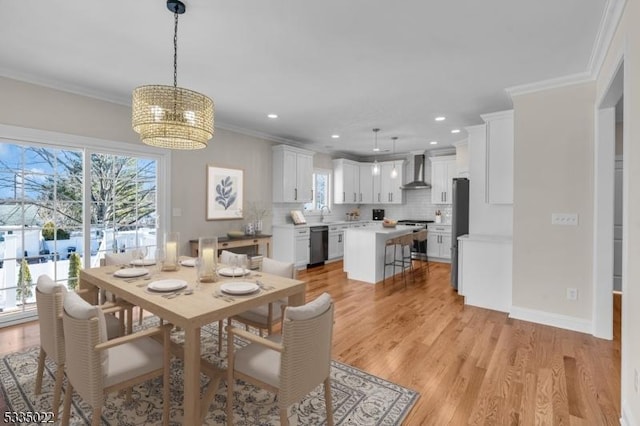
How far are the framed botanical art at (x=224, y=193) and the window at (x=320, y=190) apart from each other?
6.82ft

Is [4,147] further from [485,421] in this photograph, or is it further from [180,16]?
[485,421]

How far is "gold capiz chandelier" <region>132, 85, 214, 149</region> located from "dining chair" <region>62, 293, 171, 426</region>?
3.90 ft

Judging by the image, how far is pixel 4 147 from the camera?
3.30 meters

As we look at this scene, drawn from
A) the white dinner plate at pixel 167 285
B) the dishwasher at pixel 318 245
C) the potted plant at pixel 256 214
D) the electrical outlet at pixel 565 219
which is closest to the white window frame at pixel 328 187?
the dishwasher at pixel 318 245

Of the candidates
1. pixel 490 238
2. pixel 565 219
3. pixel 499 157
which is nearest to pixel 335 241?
pixel 490 238

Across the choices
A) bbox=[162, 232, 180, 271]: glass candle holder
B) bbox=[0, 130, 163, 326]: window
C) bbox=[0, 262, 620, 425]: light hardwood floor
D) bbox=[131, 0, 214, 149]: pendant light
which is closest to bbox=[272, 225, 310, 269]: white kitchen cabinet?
bbox=[0, 262, 620, 425]: light hardwood floor

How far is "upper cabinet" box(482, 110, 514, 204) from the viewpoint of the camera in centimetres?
388

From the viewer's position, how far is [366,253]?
5246 mm

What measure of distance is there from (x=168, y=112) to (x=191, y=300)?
1.30 meters

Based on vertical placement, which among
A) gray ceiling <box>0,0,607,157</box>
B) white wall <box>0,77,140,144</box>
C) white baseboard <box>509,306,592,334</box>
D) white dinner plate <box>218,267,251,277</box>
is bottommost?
white baseboard <box>509,306,592,334</box>

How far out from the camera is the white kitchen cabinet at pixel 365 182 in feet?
27.1

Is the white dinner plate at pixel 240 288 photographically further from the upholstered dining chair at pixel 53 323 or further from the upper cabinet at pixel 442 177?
the upper cabinet at pixel 442 177

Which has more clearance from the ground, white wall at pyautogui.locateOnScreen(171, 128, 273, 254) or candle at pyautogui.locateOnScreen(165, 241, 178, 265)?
white wall at pyautogui.locateOnScreen(171, 128, 273, 254)

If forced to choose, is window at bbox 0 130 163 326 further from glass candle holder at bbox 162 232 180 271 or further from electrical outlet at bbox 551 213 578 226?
electrical outlet at bbox 551 213 578 226
